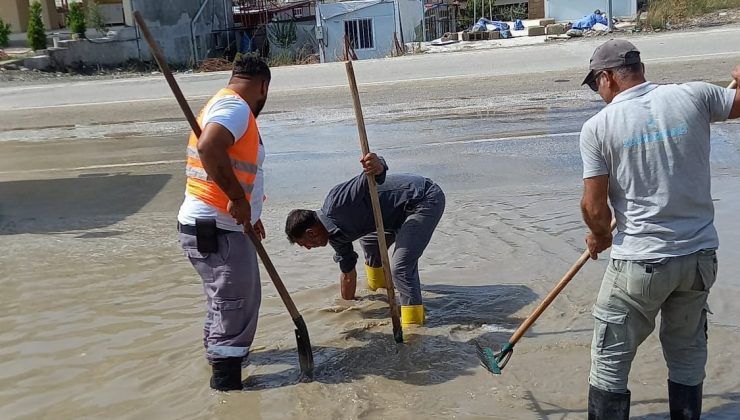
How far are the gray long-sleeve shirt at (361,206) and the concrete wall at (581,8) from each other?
3034 centimetres

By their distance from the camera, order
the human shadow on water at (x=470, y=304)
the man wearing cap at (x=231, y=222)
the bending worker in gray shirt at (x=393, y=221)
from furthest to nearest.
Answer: the human shadow on water at (x=470, y=304), the bending worker in gray shirt at (x=393, y=221), the man wearing cap at (x=231, y=222)

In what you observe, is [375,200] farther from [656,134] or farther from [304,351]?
[656,134]

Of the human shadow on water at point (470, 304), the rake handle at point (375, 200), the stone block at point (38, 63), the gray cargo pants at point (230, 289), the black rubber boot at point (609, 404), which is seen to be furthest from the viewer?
the stone block at point (38, 63)

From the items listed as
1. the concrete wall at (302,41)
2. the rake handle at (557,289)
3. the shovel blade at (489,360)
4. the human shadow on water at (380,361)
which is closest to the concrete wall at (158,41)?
the concrete wall at (302,41)

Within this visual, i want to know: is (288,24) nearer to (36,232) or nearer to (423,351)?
(36,232)

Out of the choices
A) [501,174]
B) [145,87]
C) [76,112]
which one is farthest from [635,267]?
[145,87]

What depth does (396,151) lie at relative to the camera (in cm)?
1045

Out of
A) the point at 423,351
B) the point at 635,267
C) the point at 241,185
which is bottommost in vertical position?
the point at 423,351

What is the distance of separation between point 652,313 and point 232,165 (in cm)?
210

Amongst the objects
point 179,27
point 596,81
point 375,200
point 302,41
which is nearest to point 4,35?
point 179,27

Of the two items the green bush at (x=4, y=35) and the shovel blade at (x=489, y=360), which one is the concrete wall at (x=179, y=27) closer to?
the green bush at (x=4, y=35)

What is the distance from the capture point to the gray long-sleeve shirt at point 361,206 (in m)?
4.96

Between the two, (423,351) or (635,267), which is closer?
(635,267)

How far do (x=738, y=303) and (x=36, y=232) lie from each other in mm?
6211
